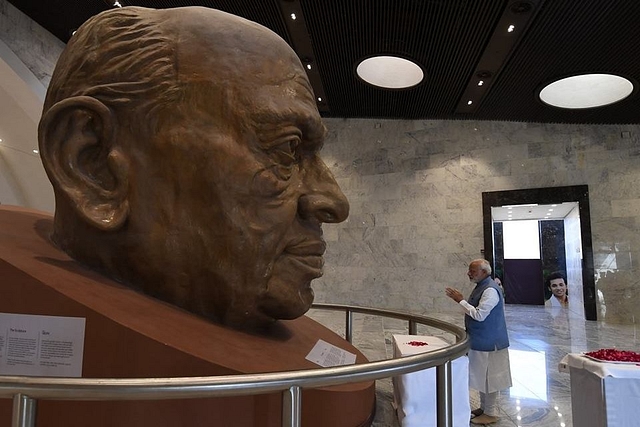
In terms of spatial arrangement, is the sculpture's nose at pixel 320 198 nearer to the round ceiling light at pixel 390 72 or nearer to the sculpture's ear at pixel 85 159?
the sculpture's ear at pixel 85 159

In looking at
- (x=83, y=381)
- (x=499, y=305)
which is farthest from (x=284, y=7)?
(x=83, y=381)

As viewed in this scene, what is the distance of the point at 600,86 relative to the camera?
9.96 meters

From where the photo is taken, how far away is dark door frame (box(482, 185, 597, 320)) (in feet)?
35.0

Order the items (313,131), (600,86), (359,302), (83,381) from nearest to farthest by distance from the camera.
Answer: (83,381)
(313,131)
(600,86)
(359,302)

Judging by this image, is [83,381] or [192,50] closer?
[83,381]

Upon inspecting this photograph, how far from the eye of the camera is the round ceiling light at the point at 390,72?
32.0ft

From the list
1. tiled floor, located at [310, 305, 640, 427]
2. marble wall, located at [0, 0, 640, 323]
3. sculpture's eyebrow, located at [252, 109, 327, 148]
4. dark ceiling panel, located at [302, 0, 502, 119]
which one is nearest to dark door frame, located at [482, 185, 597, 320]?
marble wall, located at [0, 0, 640, 323]

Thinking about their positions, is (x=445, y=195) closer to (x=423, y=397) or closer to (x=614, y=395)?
(x=614, y=395)

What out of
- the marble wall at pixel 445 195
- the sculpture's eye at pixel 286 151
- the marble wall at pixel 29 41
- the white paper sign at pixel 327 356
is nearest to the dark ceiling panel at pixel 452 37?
the marble wall at pixel 29 41

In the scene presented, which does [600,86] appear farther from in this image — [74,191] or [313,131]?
[74,191]

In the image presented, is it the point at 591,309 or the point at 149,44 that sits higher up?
the point at 149,44

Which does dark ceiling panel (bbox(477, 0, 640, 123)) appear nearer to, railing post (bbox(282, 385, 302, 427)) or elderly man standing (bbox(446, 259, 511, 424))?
elderly man standing (bbox(446, 259, 511, 424))

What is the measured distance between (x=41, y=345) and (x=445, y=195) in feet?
38.9

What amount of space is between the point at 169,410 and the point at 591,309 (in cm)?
1170
